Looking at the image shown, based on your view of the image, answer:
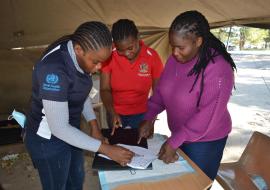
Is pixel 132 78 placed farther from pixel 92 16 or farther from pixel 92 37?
pixel 92 16

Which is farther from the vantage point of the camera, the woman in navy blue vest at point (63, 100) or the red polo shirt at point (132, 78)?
the red polo shirt at point (132, 78)

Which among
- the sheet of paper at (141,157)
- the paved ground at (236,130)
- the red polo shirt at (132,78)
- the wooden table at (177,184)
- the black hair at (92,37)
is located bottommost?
the paved ground at (236,130)

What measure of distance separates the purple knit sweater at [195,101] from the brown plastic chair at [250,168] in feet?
1.63

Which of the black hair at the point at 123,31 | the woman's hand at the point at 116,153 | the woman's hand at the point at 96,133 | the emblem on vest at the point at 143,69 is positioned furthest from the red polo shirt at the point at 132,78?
the woman's hand at the point at 116,153

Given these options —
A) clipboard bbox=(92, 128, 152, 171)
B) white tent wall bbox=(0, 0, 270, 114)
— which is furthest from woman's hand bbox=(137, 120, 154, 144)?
white tent wall bbox=(0, 0, 270, 114)

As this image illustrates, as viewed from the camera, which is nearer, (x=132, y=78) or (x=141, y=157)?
(x=141, y=157)

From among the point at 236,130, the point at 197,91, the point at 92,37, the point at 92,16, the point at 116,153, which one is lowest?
the point at 236,130

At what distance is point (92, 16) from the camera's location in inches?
150

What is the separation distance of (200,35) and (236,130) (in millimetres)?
3964

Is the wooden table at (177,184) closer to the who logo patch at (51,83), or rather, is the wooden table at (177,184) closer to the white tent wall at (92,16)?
the who logo patch at (51,83)

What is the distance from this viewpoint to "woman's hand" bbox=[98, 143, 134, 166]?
1538 mm

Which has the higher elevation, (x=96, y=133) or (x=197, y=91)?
(x=197, y=91)

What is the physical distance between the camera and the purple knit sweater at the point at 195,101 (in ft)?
5.30

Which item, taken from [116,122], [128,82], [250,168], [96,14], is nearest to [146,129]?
[116,122]
